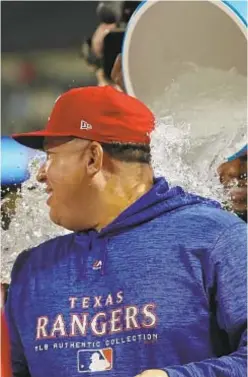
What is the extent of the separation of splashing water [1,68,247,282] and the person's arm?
14 centimetres

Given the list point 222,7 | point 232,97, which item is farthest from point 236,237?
point 222,7

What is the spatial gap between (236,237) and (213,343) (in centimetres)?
17

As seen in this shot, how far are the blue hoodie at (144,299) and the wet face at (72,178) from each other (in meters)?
0.04

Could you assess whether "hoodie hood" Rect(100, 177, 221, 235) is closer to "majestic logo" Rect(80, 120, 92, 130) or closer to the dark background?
"majestic logo" Rect(80, 120, 92, 130)

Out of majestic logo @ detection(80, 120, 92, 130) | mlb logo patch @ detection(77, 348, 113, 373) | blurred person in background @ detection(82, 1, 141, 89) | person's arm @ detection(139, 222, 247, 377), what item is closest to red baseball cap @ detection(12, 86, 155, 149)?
majestic logo @ detection(80, 120, 92, 130)

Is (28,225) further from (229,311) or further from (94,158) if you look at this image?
(229,311)

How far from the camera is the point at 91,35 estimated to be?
3.84 ft

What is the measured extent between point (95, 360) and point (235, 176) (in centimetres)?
39

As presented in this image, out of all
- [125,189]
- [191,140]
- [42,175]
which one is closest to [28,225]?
[42,175]

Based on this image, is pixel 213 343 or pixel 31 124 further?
pixel 31 124

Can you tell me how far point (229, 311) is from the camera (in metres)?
0.99

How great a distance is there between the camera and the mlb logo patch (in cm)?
102

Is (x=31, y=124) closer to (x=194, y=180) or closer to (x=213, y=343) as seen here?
(x=194, y=180)

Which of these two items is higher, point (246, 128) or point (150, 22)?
point (150, 22)
